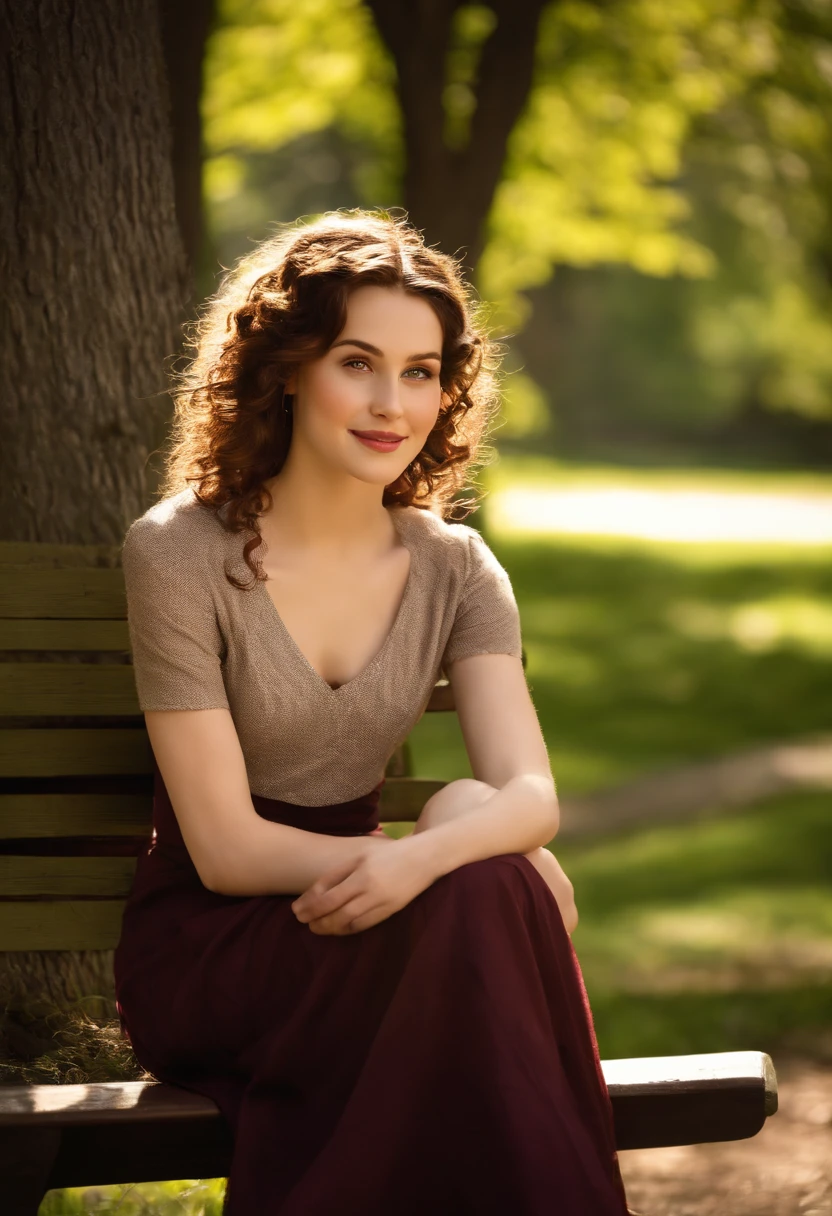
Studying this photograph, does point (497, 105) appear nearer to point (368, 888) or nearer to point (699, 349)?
point (368, 888)

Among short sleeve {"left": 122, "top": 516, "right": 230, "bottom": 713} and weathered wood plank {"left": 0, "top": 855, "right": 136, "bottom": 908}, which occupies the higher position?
short sleeve {"left": 122, "top": 516, "right": 230, "bottom": 713}

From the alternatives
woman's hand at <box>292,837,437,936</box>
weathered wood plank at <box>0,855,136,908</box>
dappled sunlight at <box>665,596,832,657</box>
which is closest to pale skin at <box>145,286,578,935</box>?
woman's hand at <box>292,837,437,936</box>

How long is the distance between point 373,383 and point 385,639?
1.68ft

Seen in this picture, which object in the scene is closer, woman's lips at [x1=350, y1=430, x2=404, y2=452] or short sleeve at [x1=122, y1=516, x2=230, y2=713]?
short sleeve at [x1=122, y1=516, x2=230, y2=713]

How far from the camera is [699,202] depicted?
3419 centimetres

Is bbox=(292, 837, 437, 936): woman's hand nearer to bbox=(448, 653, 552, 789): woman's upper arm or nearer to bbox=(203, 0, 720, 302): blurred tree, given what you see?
bbox=(448, 653, 552, 789): woman's upper arm

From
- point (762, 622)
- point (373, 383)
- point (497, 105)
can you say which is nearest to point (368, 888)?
point (373, 383)

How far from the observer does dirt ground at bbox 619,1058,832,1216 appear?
158 inches

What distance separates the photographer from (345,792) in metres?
3.15

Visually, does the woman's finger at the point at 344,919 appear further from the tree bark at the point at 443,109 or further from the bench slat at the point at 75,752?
the tree bark at the point at 443,109

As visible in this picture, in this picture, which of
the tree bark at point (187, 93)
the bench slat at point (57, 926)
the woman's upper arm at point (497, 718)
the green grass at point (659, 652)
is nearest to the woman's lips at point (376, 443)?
the woman's upper arm at point (497, 718)

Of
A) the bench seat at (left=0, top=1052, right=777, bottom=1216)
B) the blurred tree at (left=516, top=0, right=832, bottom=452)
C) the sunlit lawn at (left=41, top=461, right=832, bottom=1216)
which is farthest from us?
the blurred tree at (left=516, top=0, right=832, bottom=452)

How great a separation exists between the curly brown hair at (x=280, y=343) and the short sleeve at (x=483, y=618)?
26 cm

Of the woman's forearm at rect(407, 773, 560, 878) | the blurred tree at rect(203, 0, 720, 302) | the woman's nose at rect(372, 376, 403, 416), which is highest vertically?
the blurred tree at rect(203, 0, 720, 302)
